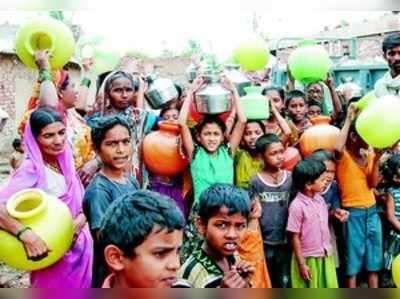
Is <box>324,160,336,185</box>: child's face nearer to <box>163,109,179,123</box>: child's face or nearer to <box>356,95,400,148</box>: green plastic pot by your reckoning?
<box>356,95,400,148</box>: green plastic pot

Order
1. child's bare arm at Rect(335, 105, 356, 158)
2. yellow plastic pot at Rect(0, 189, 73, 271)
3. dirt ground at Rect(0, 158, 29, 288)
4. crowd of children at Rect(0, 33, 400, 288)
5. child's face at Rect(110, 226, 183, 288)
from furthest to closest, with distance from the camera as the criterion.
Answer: dirt ground at Rect(0, 158, 29, 288)
child's bare arm at Rect(335, 105, 356, 158)
crowd of children at Rect(0, 33, 400, 288)
yellow plastic pot at Rect(0, 189, 73, 271)
child's face at Rect(110, 226, 183, 288)

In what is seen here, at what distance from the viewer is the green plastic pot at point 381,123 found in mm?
2256

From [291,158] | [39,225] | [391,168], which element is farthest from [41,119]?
[391,168]

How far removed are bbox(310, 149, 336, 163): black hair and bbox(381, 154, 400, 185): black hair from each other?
245mm

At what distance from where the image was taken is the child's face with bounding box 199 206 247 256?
5.96 ft

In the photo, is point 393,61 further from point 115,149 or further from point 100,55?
point 100,55

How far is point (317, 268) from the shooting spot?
2.42 metres

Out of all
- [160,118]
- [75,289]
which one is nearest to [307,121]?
[160,118]

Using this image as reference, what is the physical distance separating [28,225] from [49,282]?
10.6 inches

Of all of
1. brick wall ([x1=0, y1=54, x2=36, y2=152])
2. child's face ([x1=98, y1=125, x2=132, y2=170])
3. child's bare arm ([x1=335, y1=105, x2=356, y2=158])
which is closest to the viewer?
child's face ([x1=98, y1=125, x2=132, y2=170])

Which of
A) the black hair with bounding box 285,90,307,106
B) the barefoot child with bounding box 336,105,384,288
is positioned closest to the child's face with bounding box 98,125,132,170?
the barefoot child with bounding box 336,105,384,288

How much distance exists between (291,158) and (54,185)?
3.22ft

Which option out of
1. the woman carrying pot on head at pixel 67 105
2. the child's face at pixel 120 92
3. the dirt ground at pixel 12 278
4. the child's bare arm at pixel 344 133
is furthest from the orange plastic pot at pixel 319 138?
the dirt ground at pixel 12 278

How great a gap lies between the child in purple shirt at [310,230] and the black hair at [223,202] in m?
0.50
